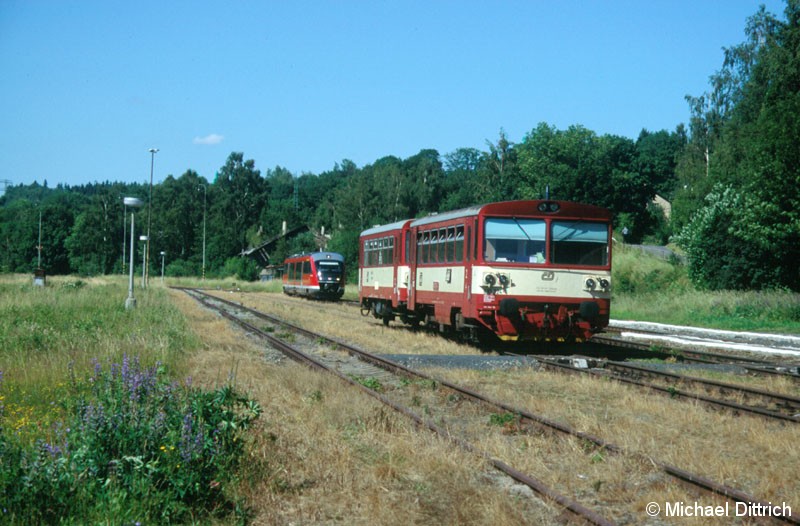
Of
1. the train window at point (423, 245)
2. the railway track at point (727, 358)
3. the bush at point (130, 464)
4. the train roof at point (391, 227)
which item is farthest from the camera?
the train roof at point (391, 227)

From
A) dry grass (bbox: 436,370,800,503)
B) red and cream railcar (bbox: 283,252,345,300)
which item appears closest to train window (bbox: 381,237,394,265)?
dry grass (bbox: 436,370,800,503)

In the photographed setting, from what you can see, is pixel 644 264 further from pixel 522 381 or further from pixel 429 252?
pixel 522 381

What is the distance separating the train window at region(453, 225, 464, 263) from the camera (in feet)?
56.4

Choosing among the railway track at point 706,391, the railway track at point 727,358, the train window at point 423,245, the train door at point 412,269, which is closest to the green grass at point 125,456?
the railway track at point 706,391

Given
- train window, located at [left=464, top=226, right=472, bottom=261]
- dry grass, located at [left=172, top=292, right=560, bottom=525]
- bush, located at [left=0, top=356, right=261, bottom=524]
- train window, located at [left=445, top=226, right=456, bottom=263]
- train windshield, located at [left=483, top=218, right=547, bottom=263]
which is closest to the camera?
bush, located at [left=0, top=356, right=261, bottom=524]

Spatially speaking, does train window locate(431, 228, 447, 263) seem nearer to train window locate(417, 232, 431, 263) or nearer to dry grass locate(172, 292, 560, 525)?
train window locate(417, 232, 431, 263)

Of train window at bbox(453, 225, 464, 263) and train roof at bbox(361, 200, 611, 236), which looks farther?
train window at bbox(453, 225, 464, 263)

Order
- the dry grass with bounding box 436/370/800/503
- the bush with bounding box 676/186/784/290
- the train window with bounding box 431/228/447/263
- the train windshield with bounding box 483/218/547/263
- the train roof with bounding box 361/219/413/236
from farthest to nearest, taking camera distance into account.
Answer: the bush with bounding box 676/186/784/290 < the train roof with bounding box 361/219/413/236 < the train window with bounding box 431/228/447/263 < the train windshield with bounding box 483/218/547/263 < the dry grass with bounding box 436/370/800/503

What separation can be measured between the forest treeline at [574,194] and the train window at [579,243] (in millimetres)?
13181

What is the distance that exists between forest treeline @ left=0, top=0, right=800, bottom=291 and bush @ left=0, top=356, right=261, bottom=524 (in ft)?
A: 82.3

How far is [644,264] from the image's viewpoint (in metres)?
40.1

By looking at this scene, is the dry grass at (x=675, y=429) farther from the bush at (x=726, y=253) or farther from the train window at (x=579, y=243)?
the bush at (x=726, y=253)

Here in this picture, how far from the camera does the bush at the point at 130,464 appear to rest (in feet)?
16.2

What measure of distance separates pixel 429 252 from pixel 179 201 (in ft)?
304
